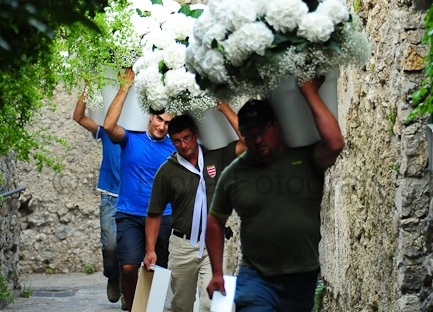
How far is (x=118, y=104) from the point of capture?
9.05 m

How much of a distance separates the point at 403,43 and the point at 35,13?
3.88m

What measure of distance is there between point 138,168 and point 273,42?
14.0 ft

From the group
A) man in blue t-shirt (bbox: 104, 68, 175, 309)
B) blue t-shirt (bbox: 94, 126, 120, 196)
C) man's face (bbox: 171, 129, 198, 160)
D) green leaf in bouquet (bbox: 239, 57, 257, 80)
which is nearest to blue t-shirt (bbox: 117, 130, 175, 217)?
man in blue t-shirt (bbox: 104, 68, 175, 309)

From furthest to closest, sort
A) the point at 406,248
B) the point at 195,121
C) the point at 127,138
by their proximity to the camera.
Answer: the point at 127,138
the point at 195,121
the point at 406,248

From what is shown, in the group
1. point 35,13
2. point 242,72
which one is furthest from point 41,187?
point 35,13

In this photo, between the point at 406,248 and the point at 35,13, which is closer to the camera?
the point at 35,13

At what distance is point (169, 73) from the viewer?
25.2 feet

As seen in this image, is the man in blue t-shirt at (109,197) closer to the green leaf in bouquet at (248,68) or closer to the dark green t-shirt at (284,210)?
the dark green t-shirt at (284,210)

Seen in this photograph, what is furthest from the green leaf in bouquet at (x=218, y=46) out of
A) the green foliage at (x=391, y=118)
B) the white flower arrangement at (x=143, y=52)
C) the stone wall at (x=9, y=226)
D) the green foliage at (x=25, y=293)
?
the green foliage at (x=25, y=293)

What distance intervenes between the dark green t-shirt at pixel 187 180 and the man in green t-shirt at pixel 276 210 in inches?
80.2

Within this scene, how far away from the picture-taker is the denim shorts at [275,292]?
20.4ft

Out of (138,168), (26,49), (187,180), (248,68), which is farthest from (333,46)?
(138,168)

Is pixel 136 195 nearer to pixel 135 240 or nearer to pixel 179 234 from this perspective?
pixel 135 240

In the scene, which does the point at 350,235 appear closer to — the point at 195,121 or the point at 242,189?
the point at 195,121
